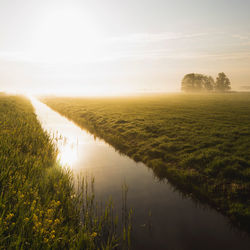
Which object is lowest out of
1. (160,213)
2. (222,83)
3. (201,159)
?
(160,213)

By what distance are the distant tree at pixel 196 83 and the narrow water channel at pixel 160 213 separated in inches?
5682

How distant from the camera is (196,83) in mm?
142875

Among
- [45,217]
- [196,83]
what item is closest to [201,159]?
[45,217]

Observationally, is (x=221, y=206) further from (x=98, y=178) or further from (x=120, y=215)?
(x=98, y=178)

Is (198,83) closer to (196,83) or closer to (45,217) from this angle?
(196,83)

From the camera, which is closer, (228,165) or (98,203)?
(98,203)

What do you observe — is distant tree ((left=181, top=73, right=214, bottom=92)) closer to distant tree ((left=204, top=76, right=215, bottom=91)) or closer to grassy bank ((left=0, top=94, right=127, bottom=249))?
distant tree ((left=204, top=76, right=215, bottom=91))

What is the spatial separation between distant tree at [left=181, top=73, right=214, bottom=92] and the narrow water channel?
144 metres

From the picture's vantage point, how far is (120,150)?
1573 centimetres

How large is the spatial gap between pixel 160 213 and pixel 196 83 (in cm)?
15136

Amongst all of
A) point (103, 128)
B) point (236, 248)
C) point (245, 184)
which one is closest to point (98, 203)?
point (236, 248)

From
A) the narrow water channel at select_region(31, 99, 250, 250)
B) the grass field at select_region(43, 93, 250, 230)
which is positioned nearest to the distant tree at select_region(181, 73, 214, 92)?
the grass field at select_region(43, 93, 250, 230)

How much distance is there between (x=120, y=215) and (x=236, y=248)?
3.89m

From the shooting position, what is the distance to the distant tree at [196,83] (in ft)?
468
